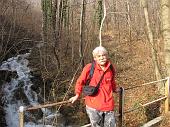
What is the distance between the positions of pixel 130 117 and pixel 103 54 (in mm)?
7264

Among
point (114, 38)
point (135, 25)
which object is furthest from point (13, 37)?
point (135, 25)

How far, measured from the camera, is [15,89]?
879 inches

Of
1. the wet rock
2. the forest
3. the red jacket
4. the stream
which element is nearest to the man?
the red jacket

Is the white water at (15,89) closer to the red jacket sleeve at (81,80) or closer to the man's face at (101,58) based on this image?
the red jacket sleeve at (81,80)

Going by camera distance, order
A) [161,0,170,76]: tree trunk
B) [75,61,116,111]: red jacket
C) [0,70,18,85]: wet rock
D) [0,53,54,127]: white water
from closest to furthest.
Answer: [75,61,116,111]: red jacket < [161,0,170,76]: tree trunk < [0,53,54,127]: white water < [0,70,18,85]: wet rock

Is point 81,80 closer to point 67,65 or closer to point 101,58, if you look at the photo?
point 101,58

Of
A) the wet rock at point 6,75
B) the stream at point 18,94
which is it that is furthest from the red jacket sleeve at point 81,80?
the wet rock at point 6,75

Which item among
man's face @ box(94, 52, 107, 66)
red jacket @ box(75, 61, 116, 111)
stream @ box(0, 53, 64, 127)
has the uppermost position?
man's face @ box(94, 52, 107, 66)

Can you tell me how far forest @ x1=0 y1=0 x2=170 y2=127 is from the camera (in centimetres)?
1355

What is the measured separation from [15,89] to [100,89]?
16.8m

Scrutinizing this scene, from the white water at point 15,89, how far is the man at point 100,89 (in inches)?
436

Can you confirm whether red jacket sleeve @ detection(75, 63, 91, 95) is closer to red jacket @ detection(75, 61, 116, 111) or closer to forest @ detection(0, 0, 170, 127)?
red jacket @ detection(75, 61, 116, 111)

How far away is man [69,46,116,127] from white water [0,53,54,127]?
11071 mm

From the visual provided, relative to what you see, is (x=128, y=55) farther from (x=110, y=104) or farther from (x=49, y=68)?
(x=110, y=104)
